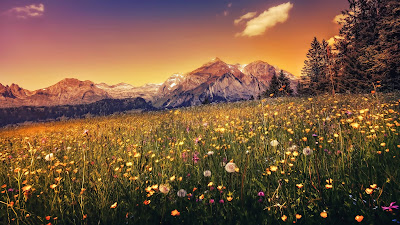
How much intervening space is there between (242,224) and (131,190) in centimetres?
154

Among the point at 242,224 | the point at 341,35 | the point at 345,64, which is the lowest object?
the point at 242,224

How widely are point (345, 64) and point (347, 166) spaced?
98.9 ft

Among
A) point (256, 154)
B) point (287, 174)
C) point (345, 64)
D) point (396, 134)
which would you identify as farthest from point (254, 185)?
point (345, 64)

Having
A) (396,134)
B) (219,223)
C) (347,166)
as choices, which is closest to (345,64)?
(396,134)

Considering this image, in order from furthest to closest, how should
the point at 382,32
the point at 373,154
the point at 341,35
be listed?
1. the point at 341,35
2. the point at 382,32
3. the point at 373,154

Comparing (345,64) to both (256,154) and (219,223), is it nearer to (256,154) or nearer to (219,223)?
(256,154)

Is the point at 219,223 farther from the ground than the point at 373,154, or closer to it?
closer to it

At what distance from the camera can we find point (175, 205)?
2.17 meters

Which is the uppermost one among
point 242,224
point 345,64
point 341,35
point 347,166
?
point 341,35

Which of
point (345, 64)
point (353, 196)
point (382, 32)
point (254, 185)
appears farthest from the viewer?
point (345, 64)

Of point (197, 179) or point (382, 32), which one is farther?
point (382, 32)

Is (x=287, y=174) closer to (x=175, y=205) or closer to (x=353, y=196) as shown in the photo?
(x=353, y=196)

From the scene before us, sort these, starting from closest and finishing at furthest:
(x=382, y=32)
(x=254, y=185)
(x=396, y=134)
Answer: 1. (x=254, y=185)
2. (x=396, y=134)
3. (x=382, y=32)

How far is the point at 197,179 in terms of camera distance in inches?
110
